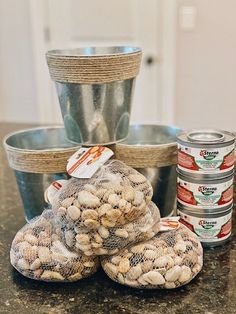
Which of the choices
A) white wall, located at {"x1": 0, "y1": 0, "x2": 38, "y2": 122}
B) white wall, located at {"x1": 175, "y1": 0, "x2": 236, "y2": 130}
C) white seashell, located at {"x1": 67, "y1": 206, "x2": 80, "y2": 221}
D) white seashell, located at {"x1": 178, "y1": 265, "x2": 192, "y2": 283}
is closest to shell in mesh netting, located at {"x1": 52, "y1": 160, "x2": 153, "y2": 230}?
white seashell, located at {"x1": 67, "y1": 206, "x2": 80, "y2": 221}

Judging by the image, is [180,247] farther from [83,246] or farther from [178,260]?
[83,246]

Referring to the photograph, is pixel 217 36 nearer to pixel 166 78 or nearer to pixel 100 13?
pixel 166 78

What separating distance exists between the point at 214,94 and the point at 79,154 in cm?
220

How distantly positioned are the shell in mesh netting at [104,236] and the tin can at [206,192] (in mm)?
110

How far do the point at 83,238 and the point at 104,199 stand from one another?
68 millimetres

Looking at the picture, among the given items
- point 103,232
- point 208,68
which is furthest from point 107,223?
point 208,68

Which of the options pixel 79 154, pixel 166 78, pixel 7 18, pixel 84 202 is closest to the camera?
pixel 84 202

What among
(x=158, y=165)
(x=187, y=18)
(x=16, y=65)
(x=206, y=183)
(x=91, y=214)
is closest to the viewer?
(x=91, y=214)

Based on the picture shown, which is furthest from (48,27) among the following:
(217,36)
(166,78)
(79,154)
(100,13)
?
(79,154)

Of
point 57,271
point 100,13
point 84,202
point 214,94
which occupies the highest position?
point 100,13

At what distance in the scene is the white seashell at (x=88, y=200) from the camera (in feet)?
2.16

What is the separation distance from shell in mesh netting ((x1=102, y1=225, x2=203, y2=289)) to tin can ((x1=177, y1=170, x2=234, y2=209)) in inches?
3.4

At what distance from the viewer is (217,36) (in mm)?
2730

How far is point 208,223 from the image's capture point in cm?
79
